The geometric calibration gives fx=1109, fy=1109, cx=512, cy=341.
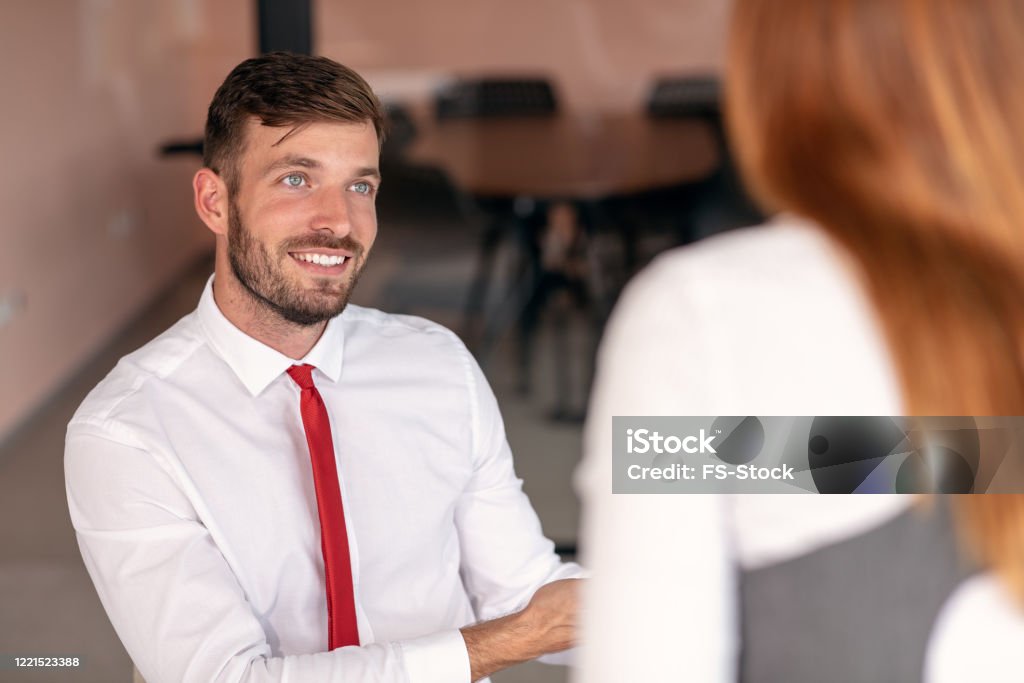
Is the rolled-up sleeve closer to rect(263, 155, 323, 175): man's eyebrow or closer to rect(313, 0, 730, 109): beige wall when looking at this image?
rect(263, 155, 323, 175): man's eyebrow

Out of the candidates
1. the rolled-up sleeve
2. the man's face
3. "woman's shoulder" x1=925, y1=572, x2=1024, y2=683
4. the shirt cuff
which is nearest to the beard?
the man's face

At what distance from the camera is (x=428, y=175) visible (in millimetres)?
2578

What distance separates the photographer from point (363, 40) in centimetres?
256

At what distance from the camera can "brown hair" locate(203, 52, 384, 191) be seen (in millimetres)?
1202

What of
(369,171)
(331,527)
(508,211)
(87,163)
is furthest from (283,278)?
(508,211)

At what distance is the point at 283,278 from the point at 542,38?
1535mm

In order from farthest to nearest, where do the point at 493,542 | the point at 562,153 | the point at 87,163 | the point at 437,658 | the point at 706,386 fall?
the point at 562,153 → the point at 87,163 → the point at 493,542 → the point at 437,658 → the point at 706,386

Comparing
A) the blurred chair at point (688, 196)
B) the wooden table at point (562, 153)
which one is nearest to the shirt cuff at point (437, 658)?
the blurred chair at point (688, 196)

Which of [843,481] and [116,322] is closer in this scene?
[843,481]

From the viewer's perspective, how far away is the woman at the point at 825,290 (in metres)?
0.60

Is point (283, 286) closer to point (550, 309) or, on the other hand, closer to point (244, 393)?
point (244, 393)

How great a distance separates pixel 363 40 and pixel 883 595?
2143 mm

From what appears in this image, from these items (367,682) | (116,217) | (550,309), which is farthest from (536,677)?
(116,217)

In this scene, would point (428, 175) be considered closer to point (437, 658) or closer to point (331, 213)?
point (331, 213)
